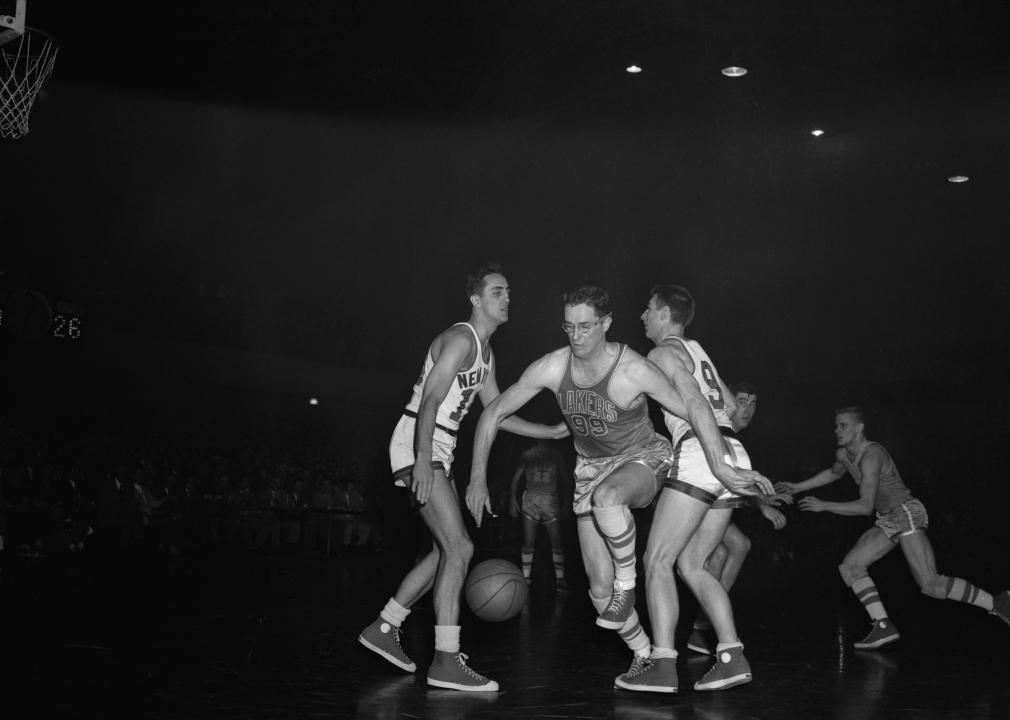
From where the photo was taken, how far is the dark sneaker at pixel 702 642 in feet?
21.3

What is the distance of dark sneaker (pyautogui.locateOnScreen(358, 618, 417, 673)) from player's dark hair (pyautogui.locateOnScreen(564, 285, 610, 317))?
6.90ft

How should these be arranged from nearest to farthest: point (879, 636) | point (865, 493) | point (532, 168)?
1. point (879, 636)
2. point (865, 493)
3. point (532, 168)

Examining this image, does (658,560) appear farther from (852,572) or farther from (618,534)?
(852,572)

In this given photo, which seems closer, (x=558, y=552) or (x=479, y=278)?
(x=479, y=278)

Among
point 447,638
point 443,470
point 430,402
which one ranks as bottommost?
point 447,638

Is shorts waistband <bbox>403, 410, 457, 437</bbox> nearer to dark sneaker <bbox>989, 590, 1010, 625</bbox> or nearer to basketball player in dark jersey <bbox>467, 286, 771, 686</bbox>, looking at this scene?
basketball player in dark jersey <bbox>467, 286, 771, 686</bbox>

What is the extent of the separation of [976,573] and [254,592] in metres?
11.8

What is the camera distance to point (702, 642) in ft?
21.8

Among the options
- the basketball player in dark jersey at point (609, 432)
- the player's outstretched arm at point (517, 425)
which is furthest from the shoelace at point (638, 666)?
the player's outstretched arm at point (517, 425)

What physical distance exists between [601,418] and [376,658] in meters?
2.09

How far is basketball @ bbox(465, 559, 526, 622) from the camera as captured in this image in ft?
20.0

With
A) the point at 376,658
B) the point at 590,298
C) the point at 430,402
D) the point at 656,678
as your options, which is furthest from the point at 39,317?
the point at 656,678

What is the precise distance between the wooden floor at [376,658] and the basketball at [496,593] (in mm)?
308

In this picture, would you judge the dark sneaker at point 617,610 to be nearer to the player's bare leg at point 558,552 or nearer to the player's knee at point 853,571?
the player's knee at point 853,571
